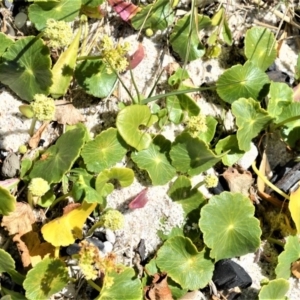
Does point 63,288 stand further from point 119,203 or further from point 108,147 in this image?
point 108,147

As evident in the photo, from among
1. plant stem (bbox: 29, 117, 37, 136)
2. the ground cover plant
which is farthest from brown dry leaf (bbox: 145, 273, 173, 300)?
plant stem (bbox: 29, 117, 37, 136)

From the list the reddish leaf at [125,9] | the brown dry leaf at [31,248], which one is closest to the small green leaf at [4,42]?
the reddish leaf at [125,9]

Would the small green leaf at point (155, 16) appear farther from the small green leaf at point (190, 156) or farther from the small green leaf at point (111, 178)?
the small green leaf at point (111, 178)

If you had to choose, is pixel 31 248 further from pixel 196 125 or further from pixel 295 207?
pixel 295 207

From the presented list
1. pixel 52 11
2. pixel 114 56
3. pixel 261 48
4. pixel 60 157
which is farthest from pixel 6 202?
pixel 261 48

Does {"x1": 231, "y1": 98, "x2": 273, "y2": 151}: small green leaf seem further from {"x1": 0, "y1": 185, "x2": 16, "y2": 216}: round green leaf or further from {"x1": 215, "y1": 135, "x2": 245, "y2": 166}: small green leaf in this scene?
{"x1": 0, "y1": 185, "x2": 16, "y2": 216}: round green leaf

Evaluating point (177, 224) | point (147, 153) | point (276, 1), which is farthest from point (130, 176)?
point (276, 1)

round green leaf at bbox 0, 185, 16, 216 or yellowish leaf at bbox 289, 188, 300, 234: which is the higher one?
round green leaf at bbox 0, 185, 16, 216
